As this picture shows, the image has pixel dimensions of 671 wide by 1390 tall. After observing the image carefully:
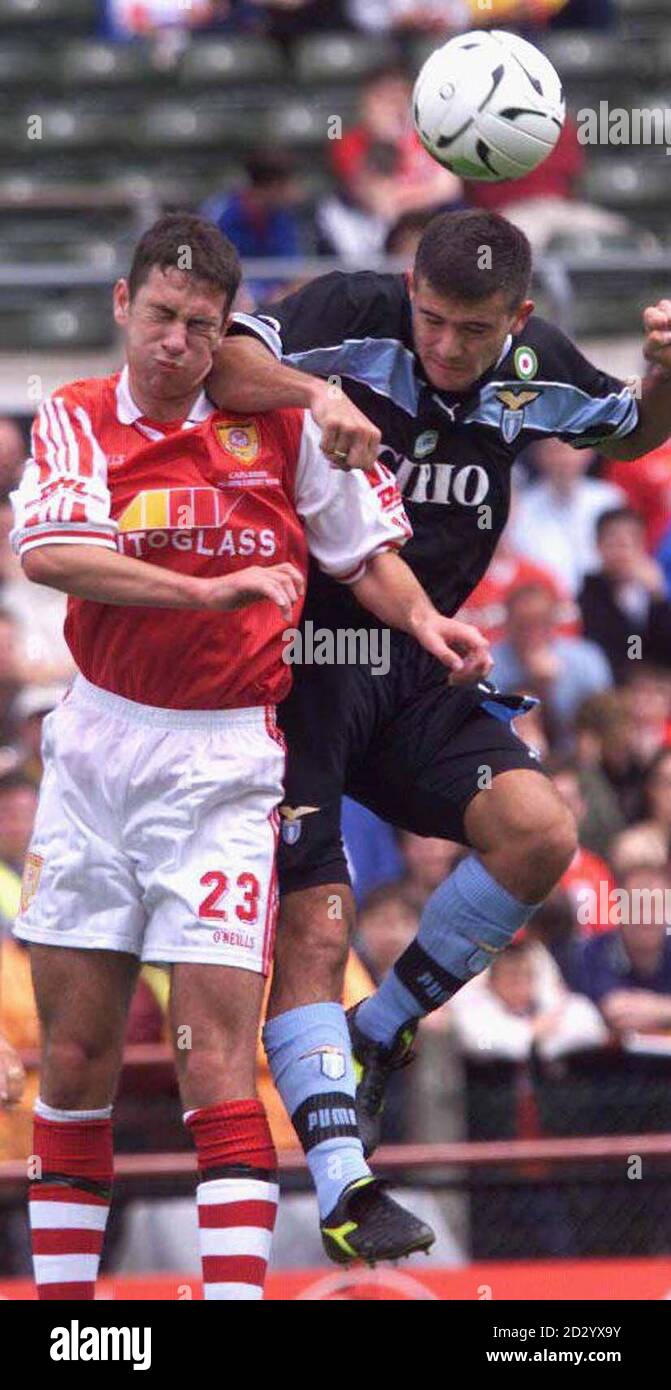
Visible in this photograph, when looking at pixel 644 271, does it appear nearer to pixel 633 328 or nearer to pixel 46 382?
pixel 633 328

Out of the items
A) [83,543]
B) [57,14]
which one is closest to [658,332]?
[83,543]

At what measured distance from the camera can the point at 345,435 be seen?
5.20 metres

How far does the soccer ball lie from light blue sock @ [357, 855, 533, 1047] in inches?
65.5

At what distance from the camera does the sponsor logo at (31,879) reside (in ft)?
18.4

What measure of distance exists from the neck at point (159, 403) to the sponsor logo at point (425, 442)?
0.65 m

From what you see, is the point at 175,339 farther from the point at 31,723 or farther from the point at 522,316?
the point at 31,723

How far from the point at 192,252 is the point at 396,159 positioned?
6.87 metres

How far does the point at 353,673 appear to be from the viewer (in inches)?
237

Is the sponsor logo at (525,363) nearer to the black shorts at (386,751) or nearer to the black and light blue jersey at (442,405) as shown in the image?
the black and light blue jersey at (442,405)

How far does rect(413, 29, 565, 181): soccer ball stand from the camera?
5801 millimetres

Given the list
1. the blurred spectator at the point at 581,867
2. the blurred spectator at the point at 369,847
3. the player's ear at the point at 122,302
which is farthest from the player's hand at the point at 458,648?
the blurred spectator at the point at 581,867

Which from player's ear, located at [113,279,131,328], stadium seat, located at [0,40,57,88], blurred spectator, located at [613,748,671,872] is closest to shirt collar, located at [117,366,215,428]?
player's ear, located at [113,279,131,328]

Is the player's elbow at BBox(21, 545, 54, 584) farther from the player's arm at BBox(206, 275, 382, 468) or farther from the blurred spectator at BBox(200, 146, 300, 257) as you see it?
the blurred spectator at BBox(200, 146, 300, 257)

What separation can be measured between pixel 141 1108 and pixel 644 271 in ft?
17.1
